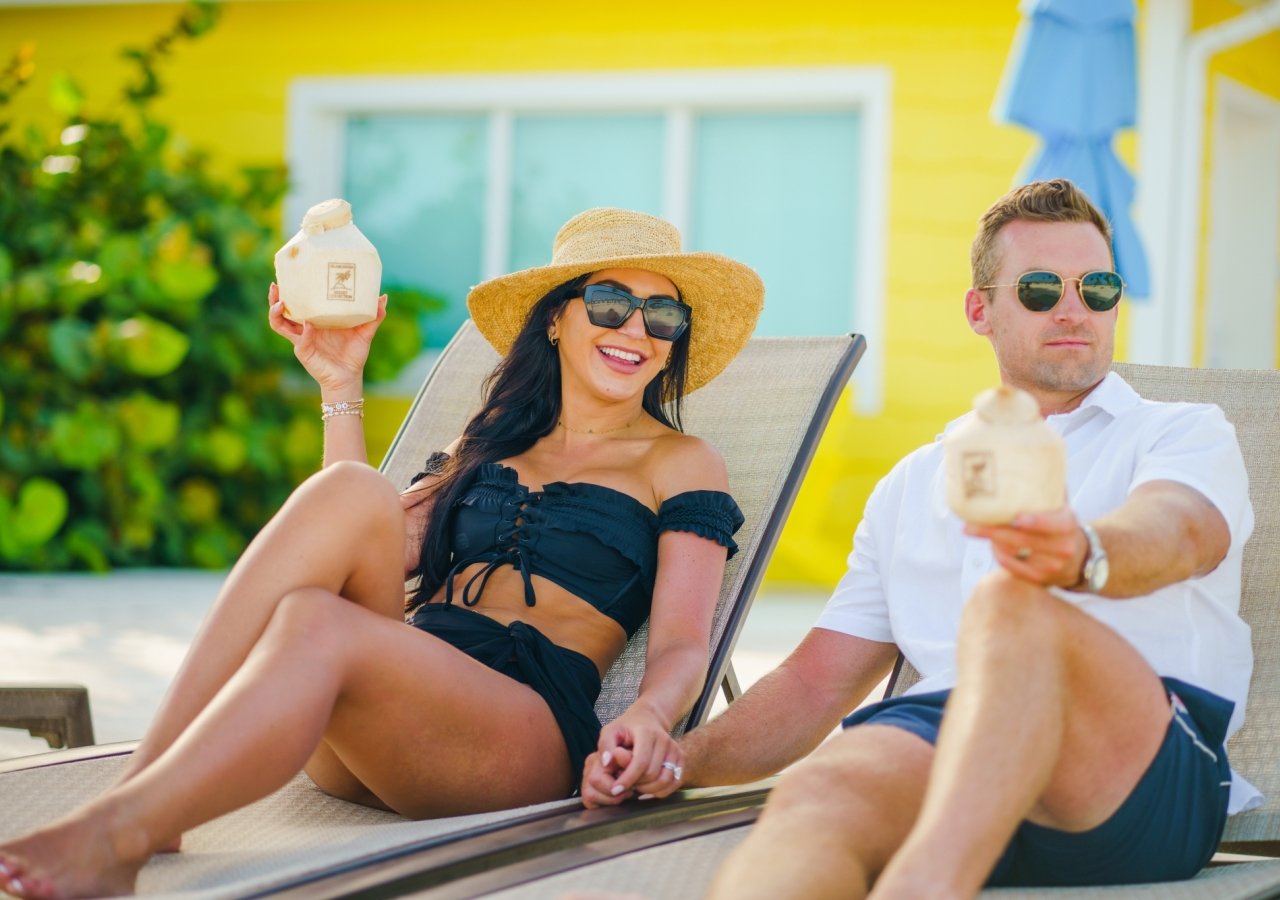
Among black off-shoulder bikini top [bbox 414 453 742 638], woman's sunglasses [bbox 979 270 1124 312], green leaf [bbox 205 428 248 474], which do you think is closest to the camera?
woman's sunglasses [bbox 979 270 1124 312]

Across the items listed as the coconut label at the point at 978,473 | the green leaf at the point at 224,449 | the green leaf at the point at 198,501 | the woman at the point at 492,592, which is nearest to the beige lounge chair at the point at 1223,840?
the woman at the point at 492,592

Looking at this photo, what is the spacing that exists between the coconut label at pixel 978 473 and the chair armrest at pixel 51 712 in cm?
219

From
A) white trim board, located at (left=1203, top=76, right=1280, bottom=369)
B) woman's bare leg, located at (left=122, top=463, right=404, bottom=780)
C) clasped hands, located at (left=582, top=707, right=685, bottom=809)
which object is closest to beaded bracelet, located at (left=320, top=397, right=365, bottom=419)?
woman's bare leg, located at (left=122, top=463, right=404, bottom=780)

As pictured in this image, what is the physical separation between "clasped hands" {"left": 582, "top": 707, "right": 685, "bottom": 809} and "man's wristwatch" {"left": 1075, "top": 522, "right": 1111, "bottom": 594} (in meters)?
0.82

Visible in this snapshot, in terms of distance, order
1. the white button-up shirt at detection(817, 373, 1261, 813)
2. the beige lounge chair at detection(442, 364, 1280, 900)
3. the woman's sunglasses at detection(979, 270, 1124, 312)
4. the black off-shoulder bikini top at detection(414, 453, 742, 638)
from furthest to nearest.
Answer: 1. the black off-shoulder bikini top at detection(414, 453, 742, 638)
2. the woman's sunglasses at detection(979, 270, 1124, 312)
3. the white button-up shirt at detection(817, 373, 1261, 813)
4. the beige lounge chair at detection(442, 364, 1280, 900)

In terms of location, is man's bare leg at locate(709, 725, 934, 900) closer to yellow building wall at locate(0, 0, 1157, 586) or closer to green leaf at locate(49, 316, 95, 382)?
yellow building wall at locate(0, 0, 1157, 586)

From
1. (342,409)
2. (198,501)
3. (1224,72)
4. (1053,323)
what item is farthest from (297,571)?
(1224,72)

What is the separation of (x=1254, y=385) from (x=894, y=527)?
98cm

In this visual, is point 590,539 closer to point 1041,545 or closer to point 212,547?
point 1041,545

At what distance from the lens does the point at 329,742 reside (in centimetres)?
262

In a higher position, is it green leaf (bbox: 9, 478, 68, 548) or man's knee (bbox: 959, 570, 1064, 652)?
man's knee (bbox: 959, 570, 1064, 652)

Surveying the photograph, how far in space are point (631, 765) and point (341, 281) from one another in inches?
49.1

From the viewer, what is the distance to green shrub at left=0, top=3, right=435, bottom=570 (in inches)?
333

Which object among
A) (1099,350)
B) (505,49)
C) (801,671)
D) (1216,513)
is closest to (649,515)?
(801,671)
